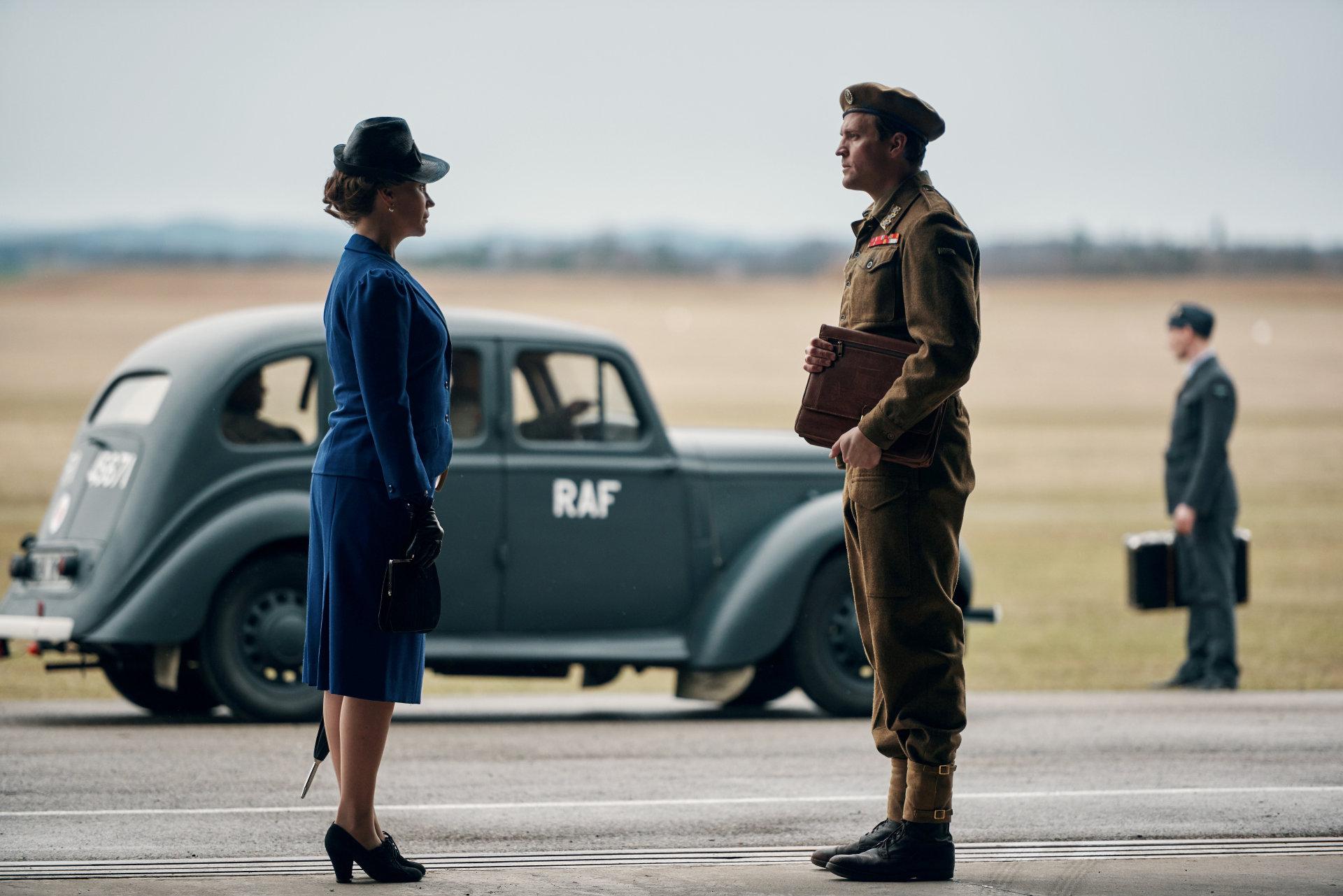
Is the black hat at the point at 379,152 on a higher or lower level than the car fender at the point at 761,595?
higher

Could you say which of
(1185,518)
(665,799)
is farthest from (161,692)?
(1185,518)

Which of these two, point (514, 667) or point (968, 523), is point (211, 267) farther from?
point (514, 667)

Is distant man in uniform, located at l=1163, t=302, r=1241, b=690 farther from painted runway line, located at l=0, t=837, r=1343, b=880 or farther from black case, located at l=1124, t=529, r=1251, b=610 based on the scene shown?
painted runway line, located at l=0, t=837, r=1343, b=880

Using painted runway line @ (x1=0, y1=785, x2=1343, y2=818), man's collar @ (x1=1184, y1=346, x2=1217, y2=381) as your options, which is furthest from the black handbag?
man's collar @ (x1=1184, y1=346, x2=1217, y2=381)

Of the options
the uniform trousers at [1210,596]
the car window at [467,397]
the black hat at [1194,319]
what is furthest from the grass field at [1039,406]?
the car window at [467,397]

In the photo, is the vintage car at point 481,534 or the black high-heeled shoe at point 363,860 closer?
the black high-heeled shoe at point 363,860

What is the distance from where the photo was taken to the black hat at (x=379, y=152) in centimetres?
482

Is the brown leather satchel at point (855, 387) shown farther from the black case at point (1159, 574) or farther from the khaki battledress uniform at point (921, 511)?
the black case at point (1159, 574)

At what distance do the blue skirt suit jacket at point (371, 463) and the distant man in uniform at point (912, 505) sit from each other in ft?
3.48

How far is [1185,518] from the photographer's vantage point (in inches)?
432

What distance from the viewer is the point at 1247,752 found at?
7.89 meters

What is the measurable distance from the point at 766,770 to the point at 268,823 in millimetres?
2159

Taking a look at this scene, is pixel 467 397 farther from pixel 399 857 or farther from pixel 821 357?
pixel 399 857

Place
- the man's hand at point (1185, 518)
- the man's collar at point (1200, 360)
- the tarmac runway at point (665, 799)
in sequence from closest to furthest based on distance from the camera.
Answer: the tarmac runway at point (665, 799), the man's hand at point (1185, 518), the man's collar at point (1200, 360)
